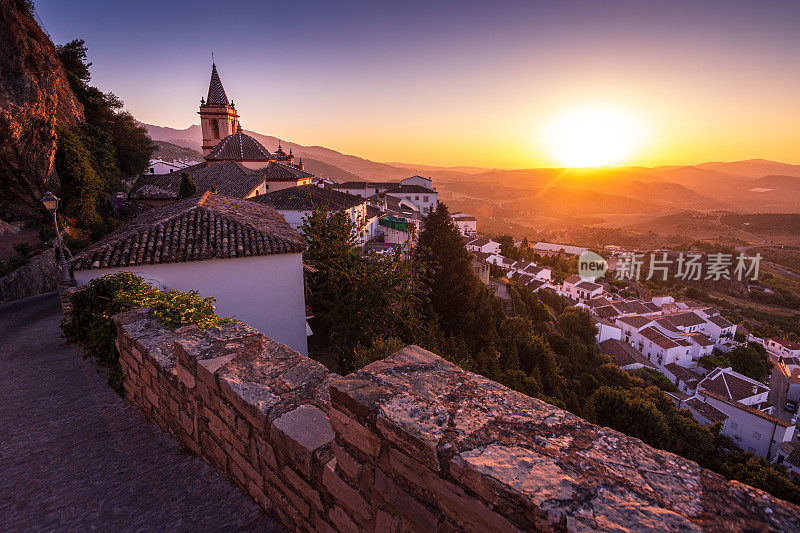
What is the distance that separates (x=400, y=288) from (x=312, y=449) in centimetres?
913

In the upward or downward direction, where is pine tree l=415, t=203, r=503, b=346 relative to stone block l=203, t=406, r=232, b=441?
downward

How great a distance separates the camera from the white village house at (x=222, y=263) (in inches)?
326

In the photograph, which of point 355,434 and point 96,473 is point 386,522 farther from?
point 96,473

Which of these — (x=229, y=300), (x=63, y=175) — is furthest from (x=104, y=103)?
Result: (x=229, y=300)

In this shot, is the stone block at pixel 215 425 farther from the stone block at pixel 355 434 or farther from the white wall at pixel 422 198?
the white wall at pixel 422 198

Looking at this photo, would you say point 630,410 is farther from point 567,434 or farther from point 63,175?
point 63,175

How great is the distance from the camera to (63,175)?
18.6m

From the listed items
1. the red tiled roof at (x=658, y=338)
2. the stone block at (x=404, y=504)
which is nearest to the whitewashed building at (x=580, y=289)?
the red tiled roof at (x=658, y=338)

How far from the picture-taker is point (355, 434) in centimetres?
195

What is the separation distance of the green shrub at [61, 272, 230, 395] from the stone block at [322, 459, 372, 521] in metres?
2.94

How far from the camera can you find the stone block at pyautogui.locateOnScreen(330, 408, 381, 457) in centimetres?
187

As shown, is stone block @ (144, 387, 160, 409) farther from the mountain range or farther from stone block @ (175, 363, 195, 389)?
the mountain range

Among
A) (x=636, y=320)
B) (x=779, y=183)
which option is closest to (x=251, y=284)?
(x=636, y=320)

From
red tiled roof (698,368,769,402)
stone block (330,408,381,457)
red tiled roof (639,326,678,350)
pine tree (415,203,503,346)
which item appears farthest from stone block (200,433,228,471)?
red tiled roof (639,326,678,350)
